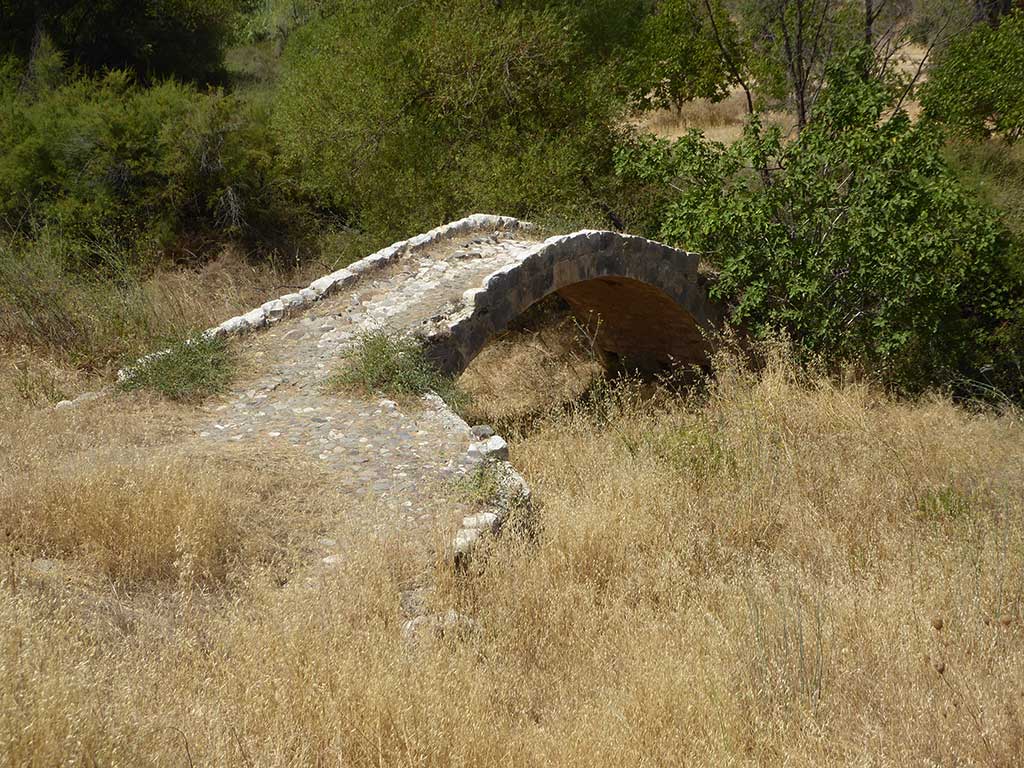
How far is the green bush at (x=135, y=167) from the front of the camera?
1440 centimetres

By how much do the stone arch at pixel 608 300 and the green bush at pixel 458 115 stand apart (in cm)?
151

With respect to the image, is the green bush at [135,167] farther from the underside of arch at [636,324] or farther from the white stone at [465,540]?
the white stone at [465,540]

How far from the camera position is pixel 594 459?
6918mm

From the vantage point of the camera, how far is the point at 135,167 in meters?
15.0

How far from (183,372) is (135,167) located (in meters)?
9.25

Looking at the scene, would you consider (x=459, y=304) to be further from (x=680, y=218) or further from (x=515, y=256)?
(x=680, y=218)

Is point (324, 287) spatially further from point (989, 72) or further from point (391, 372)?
point (989, 72)

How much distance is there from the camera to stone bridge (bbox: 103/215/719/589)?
5738 millimetres

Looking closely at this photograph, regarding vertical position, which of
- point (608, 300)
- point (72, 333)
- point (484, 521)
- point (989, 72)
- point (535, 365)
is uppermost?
point (989, 72)

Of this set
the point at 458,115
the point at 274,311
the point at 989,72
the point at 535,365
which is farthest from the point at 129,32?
the point at 989,72

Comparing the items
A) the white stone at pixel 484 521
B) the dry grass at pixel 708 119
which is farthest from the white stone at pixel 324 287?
the dry grass at pixel 708 119

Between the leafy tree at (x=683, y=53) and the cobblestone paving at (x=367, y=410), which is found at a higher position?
the leafy tree at (x=683, y=53)

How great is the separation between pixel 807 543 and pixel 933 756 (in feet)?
7.21

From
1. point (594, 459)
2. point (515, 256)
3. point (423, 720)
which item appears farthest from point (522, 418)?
point (423, 720)
